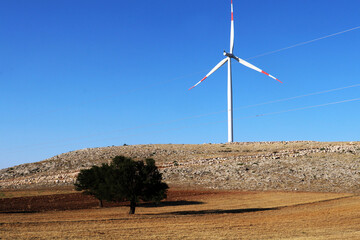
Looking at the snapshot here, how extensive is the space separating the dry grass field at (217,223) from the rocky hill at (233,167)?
21.6 meters

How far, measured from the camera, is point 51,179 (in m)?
110

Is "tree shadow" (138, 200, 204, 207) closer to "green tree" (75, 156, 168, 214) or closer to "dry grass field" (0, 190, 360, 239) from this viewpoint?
"dry grass field" (0, 190, 360, 239)

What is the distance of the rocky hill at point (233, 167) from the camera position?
88375 mm

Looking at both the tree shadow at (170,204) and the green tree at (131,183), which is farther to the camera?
the tree shadow at (170,204)

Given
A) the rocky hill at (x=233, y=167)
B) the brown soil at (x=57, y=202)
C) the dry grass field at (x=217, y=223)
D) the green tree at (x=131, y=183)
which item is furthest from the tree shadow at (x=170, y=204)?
the rocky hill at (x=233, y=167)

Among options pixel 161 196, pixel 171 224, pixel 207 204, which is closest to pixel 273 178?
pixel 207 204

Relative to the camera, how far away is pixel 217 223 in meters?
Answer: 42.4

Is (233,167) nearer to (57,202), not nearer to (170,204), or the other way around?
(170,204)

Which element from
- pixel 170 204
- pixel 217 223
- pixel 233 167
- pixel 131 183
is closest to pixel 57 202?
pixel 170 204

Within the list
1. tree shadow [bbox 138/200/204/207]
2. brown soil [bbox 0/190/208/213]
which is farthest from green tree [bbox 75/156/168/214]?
brown soil [bbox 0/190/208/213]

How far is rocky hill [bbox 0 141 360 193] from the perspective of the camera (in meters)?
88.4

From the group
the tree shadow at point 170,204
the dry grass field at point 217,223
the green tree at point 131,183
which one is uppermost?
the green tree at point 131,183

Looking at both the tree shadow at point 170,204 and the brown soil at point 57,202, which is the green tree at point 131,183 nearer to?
the tree shadow at point 170,204

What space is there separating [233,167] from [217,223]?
60.4 meters
